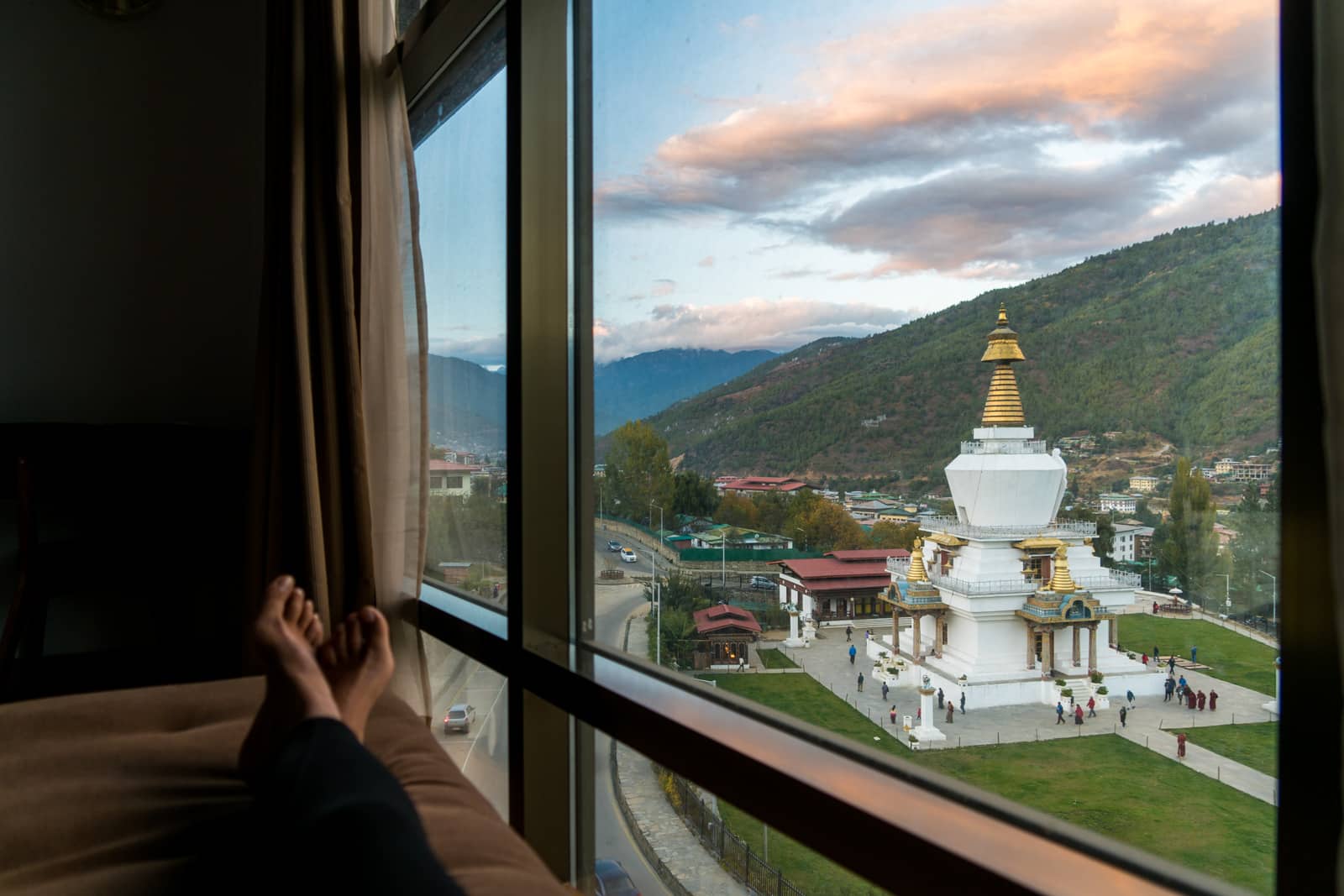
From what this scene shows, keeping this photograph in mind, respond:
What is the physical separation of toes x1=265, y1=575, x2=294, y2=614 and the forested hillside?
758mm

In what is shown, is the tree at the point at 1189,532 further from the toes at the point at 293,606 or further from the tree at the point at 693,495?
the toes at the point at 293,606

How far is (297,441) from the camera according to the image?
2.15m

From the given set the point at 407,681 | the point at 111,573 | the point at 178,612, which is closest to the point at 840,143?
the point at 407,681

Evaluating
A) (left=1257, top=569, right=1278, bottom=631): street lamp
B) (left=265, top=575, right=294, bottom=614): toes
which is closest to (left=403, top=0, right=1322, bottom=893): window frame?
(left=1257, top=569, right=1278, bottom=631): street lamp

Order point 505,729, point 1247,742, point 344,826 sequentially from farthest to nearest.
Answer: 1. point 505,729
2. point 1247,742
3. point 344,826

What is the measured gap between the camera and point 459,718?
2.07 m

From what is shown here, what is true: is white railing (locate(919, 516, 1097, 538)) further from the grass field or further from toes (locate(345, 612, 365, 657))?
toes (locate(345, 612, 365, 657))

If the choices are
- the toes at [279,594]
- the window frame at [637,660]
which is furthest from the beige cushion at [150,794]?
the window frame at [637,660]

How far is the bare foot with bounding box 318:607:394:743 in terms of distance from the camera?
1.13m

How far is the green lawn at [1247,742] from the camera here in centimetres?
68

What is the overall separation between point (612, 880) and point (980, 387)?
1151 millimetres

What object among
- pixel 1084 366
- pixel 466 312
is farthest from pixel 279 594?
pixel 1084 366

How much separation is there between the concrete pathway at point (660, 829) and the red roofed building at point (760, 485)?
306mm

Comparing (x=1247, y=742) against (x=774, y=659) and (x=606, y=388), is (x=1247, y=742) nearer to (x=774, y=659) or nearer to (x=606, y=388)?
(x=774, y=659)
